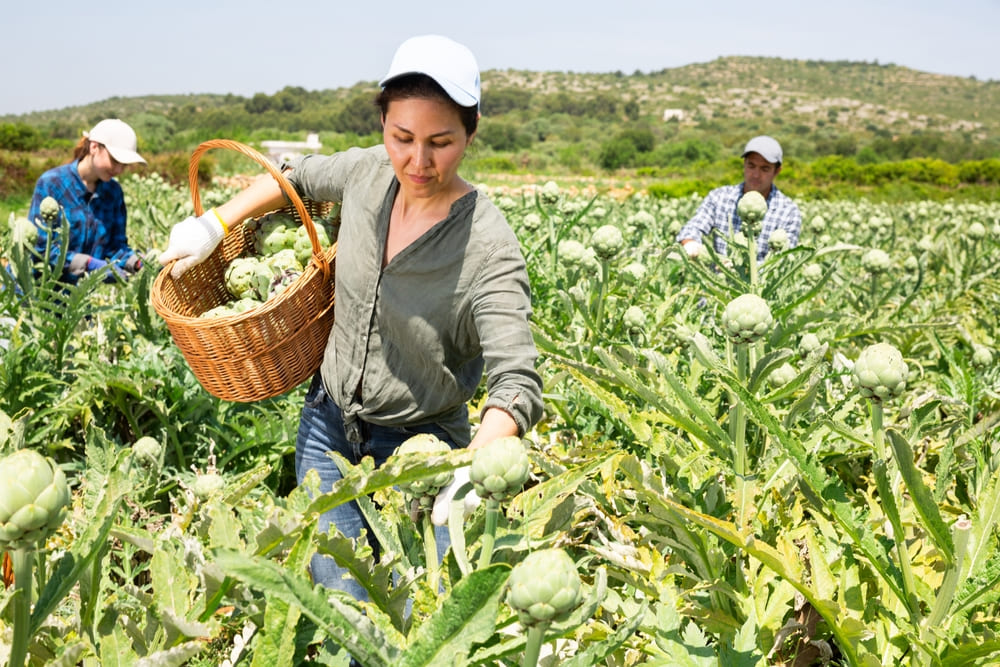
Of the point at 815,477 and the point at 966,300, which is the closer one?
the point at 815,477

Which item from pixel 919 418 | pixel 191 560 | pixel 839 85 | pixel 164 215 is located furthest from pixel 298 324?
pixel 839 85

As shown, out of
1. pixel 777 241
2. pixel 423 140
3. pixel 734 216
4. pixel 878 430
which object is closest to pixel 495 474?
pixel 878 430

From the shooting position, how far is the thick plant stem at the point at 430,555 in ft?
3.31

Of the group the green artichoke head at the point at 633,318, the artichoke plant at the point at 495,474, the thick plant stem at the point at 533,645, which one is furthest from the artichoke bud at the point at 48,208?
the thick plant stem at the point at 533,645

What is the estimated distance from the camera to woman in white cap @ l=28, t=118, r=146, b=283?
13.0 feet

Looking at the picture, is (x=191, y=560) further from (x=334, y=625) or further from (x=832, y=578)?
(x=832, y=578)

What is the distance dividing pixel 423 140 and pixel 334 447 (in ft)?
2.85

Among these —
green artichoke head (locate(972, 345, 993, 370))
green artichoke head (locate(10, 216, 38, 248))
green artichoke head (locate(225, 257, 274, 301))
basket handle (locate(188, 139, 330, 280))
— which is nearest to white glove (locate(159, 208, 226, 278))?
green artichoke head (locate(225, 257, 274, 301))

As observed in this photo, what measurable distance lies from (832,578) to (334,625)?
972 mm

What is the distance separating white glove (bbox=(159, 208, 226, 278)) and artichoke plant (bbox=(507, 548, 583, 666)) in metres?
1.60

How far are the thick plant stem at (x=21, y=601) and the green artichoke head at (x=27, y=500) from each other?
0.9 inches

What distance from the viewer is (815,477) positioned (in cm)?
112

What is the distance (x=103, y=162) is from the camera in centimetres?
408

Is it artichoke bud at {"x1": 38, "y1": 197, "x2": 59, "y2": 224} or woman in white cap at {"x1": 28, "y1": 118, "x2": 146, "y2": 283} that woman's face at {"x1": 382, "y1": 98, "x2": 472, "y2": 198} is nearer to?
artichoke bud at {"x1": 38, "y1": 197, "x2": 59, "y2": 224}
